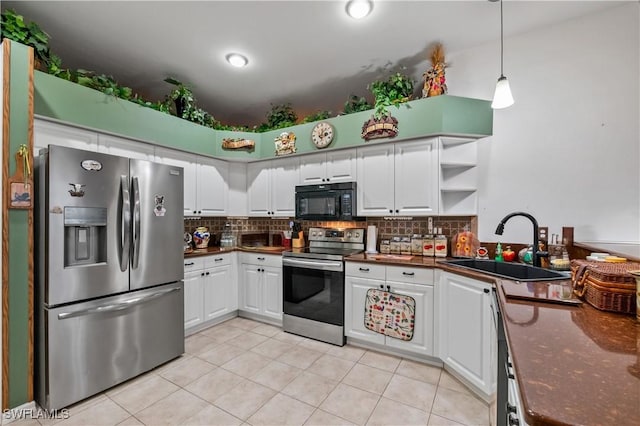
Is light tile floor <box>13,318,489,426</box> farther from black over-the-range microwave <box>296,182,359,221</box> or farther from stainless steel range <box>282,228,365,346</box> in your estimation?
black over-the-range microwave <box>296,182,359,221</box>

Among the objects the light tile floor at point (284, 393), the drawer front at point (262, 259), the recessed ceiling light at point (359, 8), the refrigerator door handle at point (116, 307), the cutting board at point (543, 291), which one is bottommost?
the light tile floor at point (284, 393)

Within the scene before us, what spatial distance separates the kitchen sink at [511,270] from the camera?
184 cm

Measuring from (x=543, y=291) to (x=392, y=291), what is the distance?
1290 mm

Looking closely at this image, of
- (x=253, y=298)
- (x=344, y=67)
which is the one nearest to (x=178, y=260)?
(x=253, y=298)

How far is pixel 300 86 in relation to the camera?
11.1 ft

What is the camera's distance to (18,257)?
1812 mm

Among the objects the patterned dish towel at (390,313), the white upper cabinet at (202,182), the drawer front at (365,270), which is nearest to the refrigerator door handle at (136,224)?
the white upper cabinet at (202,182)

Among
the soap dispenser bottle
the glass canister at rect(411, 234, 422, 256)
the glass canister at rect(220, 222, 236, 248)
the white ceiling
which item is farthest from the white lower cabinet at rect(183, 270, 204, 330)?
the soap dispenser bottle

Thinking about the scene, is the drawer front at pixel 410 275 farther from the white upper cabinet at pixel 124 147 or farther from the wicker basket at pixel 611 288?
the white upper cabinet at pixel 124 147

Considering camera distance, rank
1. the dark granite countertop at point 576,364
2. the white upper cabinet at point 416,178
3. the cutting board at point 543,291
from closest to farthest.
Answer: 1. the dark granite countertop at point 576,364
2. the cutting board at point 543,291
3. the white upper cabinet at point 416,178

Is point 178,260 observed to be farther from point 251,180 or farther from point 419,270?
point 419,270

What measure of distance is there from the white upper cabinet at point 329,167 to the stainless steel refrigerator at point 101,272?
149 cm

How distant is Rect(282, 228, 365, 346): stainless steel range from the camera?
2779 millimetres

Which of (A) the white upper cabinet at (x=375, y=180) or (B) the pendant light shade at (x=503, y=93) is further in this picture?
(A) the white upper cabinet at (x=375, y=180)
